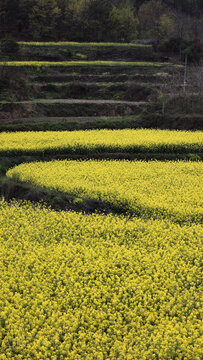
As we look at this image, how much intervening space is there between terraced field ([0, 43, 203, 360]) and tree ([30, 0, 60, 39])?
45228 mm

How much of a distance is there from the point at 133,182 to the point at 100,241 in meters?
5.51

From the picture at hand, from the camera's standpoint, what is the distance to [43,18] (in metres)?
67.4

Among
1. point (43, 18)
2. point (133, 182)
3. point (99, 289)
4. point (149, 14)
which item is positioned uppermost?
point (149, 14)

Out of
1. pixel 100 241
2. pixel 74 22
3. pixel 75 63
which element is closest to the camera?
pixel 100 241

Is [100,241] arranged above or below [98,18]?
below

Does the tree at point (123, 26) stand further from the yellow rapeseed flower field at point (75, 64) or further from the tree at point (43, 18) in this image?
the yellow rapeseed flower field at point (75, 64)

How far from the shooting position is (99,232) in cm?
1167

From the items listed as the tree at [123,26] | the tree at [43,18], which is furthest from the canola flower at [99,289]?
the tree at [123,26]

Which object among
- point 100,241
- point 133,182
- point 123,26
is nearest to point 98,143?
point 133,182

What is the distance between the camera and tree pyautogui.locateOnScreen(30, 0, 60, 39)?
219ft

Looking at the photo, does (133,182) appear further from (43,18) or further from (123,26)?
(123,26)

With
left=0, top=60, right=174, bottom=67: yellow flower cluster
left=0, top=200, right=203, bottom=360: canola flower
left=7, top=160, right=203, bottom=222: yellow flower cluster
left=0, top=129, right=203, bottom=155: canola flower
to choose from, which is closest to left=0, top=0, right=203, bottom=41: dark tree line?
left=0, top=60, right=174, bottom=67: yellow flower cluster

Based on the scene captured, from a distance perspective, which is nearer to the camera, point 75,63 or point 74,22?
point 75,63

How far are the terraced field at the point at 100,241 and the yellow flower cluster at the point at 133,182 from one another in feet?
0.16
